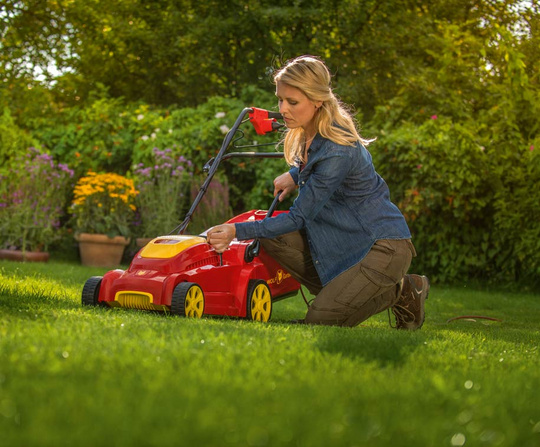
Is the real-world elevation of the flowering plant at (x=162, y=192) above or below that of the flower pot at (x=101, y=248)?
above

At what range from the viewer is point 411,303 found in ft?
14.6

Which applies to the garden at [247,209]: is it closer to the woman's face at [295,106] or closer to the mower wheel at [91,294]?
the mower wheel at [91,294]

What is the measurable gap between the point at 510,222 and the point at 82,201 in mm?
4686

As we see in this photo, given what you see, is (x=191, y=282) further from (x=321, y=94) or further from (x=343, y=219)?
(x=321, y=94)

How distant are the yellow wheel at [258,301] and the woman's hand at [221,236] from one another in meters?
0.32

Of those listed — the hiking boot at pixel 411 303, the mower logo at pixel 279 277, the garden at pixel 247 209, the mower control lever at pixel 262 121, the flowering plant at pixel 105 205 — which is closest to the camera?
the garden at pixel 247 209

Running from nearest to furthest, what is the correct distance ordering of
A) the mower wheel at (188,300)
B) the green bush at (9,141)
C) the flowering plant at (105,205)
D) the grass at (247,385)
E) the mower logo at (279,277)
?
1. the grass at (247,385)
2. the mower wheel at (188,300)
3. the mower logo at (279,277)
4. the flowering plant at (105,205)
5. the green bush at (9,141)

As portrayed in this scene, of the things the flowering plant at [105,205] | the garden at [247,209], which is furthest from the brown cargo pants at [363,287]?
the flowering plant at [105,205]

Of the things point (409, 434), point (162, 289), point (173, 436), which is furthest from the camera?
point (162, 289)

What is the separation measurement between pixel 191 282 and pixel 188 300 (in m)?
0.11

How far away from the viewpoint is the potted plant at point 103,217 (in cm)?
855

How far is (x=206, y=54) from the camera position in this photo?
1230 cm

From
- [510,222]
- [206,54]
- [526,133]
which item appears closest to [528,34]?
[526,133]

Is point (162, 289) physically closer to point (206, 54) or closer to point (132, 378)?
point (132, 378)
